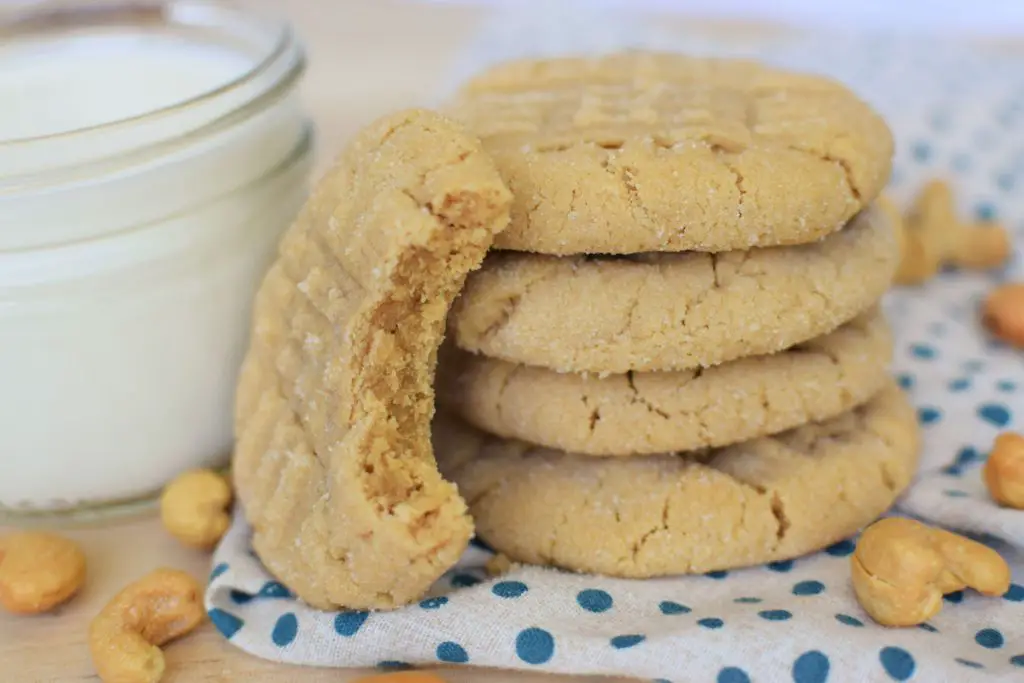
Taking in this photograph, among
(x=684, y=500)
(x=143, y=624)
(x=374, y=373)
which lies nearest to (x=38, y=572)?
(x=143, y=624)

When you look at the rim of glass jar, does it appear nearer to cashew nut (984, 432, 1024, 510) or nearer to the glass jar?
the glass jar

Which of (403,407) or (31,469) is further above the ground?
(403,407)

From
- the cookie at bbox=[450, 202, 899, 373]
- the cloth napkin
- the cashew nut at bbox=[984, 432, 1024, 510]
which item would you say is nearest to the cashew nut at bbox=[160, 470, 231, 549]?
the cloth napkin

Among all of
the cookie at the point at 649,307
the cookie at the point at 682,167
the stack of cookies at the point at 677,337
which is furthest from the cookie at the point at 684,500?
the cookie at the point at 682,167

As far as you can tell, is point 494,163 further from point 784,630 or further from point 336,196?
point 784,630

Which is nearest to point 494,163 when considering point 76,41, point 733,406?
point 733,406
